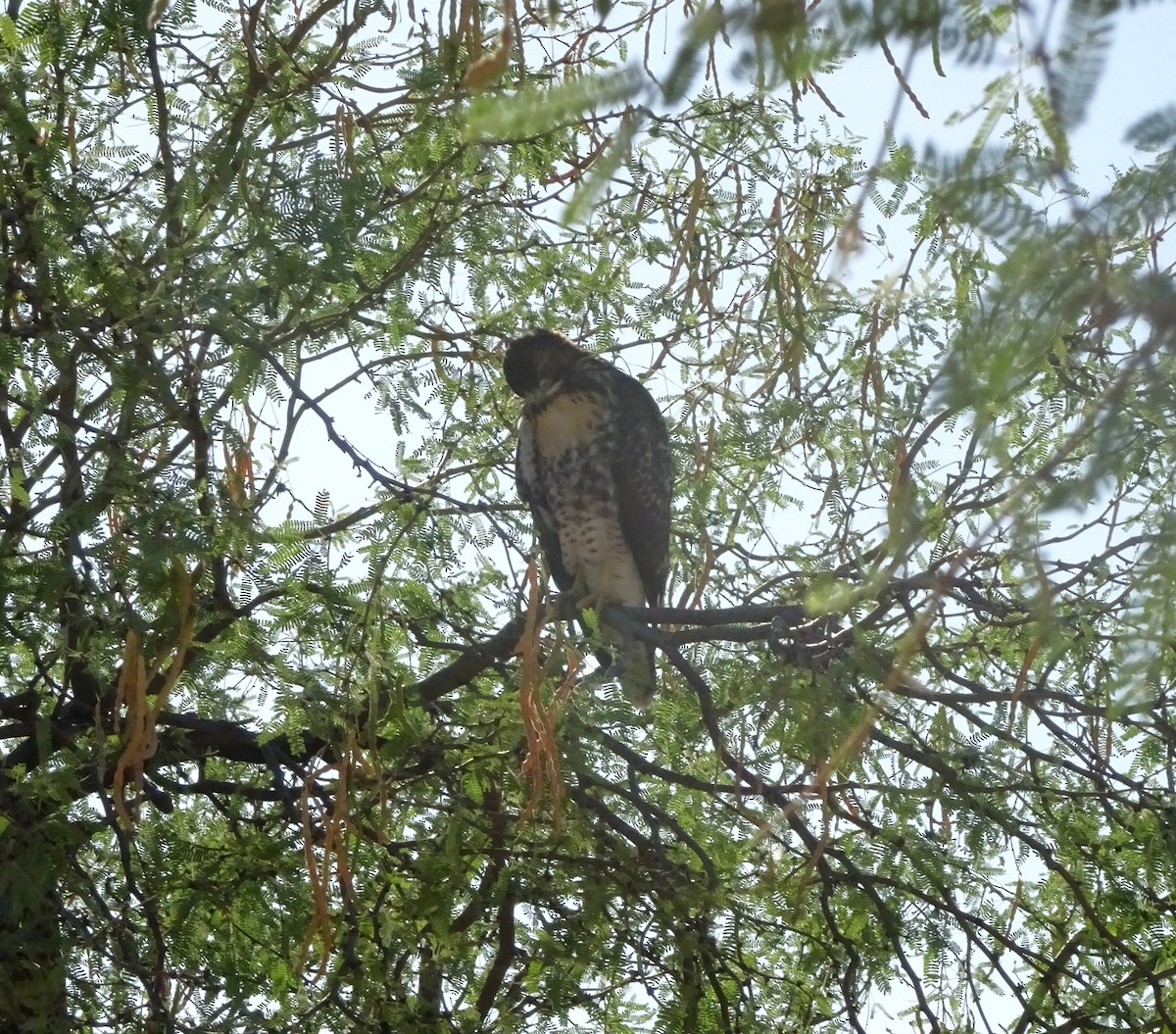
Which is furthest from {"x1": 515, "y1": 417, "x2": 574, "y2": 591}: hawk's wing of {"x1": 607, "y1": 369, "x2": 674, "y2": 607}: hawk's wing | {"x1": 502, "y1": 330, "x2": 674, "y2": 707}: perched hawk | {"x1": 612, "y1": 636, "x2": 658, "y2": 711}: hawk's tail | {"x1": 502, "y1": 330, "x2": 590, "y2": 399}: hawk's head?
{"x1": 612, "y1": 636, "x2": 658, "y2": 711}: hawk's tail

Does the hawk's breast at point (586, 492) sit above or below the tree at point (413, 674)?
above

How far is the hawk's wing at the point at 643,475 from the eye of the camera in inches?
214

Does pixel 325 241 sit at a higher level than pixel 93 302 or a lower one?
lower

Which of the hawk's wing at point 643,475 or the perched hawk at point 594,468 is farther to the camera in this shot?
the hawk's wing at point 643,475

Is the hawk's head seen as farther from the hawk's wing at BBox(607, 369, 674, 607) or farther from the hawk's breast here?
the hawk's wing at BBox(607, 369, 674, 607)

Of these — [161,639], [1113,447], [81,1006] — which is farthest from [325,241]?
[1113,447]

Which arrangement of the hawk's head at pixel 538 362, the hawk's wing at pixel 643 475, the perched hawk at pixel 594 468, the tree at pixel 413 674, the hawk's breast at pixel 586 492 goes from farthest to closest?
the hawk's breast at pixel 586 492 < the hawk's wing at pixel 643 475 < the perched hawk at pixel 594 468 < the hawk's head at pixel 538 362 < the tree at pixel 413 674

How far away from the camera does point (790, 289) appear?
425 cm

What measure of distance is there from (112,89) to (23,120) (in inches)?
25.5

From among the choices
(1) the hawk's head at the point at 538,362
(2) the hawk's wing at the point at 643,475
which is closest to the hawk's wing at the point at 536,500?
(1) the hawk's head at the point at 538,362

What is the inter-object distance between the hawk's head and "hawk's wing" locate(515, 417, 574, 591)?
0.20 m

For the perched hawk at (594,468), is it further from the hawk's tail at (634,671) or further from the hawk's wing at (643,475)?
the hawk's tail at (634,671)

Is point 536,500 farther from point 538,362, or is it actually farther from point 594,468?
point 538,362

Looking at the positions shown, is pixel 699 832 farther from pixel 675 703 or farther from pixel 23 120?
pixel 23 120
